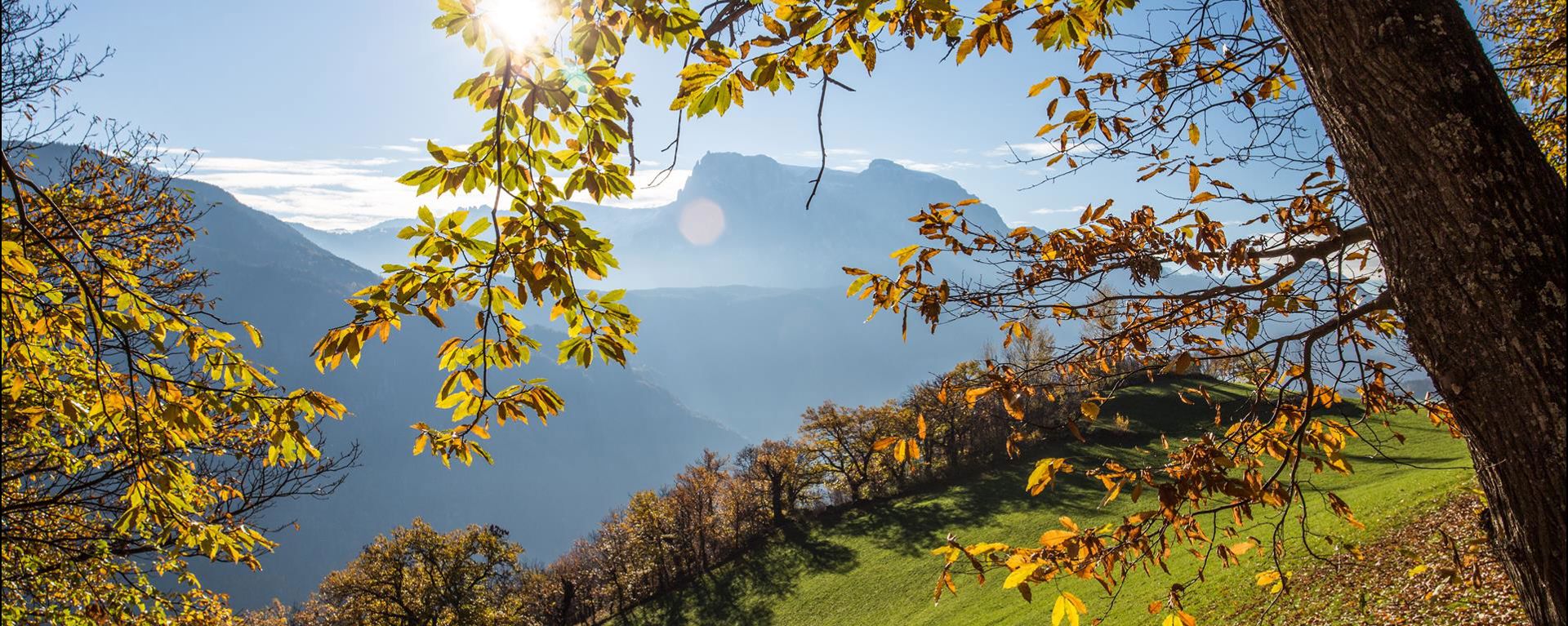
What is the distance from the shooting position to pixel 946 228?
3371 millimetres

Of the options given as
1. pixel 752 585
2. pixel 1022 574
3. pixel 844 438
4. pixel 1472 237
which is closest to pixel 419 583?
pixel 752 585

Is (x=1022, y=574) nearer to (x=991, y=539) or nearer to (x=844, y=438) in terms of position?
(x=991, y=539)

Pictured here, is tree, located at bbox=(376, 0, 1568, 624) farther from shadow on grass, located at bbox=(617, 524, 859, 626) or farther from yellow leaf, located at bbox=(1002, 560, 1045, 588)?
shadow on grass, located at bbox=(617, 524, 859, 626)

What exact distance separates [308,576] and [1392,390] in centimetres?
24137

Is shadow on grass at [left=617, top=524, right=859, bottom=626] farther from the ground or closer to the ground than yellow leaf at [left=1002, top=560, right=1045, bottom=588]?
closer to the ground

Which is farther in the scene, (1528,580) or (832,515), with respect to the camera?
(832,515)

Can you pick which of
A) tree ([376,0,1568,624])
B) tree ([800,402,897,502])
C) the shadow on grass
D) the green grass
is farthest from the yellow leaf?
tree ([800,402,897,502])

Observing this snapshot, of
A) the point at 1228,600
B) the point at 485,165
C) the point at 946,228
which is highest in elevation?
the point at 485,165

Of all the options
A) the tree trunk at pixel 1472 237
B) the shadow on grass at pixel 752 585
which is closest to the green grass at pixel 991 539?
the shadow on grass at pixel 752 585

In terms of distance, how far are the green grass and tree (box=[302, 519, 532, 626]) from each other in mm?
10305

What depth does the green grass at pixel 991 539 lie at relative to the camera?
17.5 m

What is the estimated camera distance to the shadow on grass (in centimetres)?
3569

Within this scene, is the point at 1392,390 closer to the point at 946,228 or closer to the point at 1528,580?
the point at 1528,580

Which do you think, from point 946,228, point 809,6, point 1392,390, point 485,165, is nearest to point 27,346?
point 485,165
